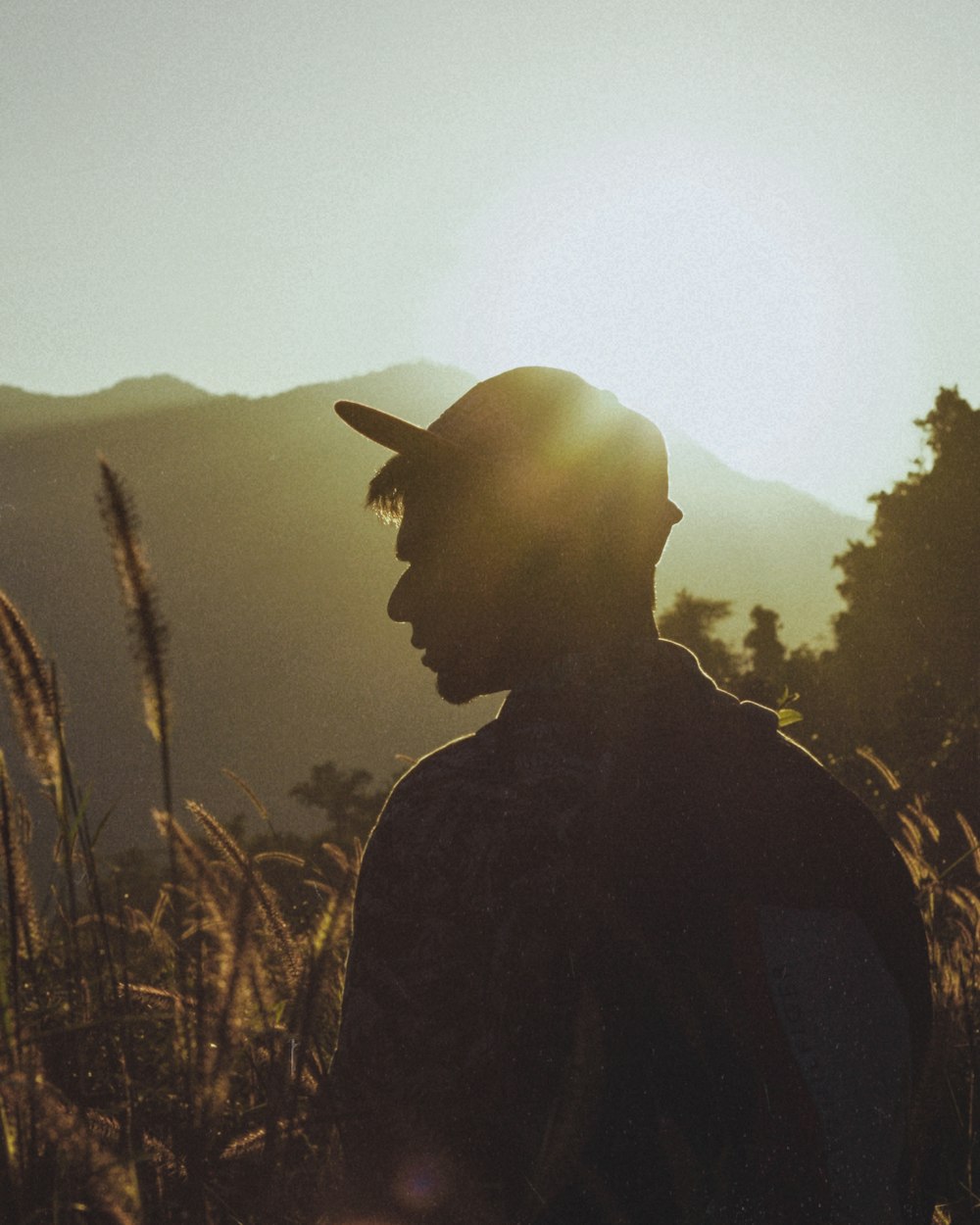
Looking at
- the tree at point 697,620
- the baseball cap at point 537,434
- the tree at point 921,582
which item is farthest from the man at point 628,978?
the tree at point 921,582

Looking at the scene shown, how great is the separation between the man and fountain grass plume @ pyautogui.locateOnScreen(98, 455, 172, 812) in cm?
51

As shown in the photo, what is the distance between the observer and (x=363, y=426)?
7.35 ft

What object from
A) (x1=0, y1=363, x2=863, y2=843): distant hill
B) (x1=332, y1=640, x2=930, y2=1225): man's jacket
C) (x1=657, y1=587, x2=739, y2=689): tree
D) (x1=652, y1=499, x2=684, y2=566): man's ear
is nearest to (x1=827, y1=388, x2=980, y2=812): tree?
(x1=657, y1=587, x2=739, y2=689): tree

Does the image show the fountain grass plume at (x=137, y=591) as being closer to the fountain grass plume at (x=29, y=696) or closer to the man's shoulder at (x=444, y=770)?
the fountain grass plume at (x=29, y=696)

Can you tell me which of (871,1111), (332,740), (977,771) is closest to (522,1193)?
(871,1111)

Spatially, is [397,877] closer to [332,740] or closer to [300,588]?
[332,740]

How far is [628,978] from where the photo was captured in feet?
5.18

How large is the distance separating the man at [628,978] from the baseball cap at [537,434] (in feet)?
1.39

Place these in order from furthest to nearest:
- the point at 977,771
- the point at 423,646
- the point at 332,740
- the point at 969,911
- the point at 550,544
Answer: the point at 332,740 < the point at 977,771 < the point at 969,911 < the point at 423,646 < the point at 550,544

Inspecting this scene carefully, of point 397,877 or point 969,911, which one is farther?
point 969,911

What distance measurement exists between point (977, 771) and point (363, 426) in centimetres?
1718

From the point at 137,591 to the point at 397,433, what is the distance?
33.2 inches

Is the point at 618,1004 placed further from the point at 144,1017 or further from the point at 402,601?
the point at 402,601

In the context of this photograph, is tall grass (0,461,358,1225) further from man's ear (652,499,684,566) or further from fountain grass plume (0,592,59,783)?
man's ear (652,499,684,566)
